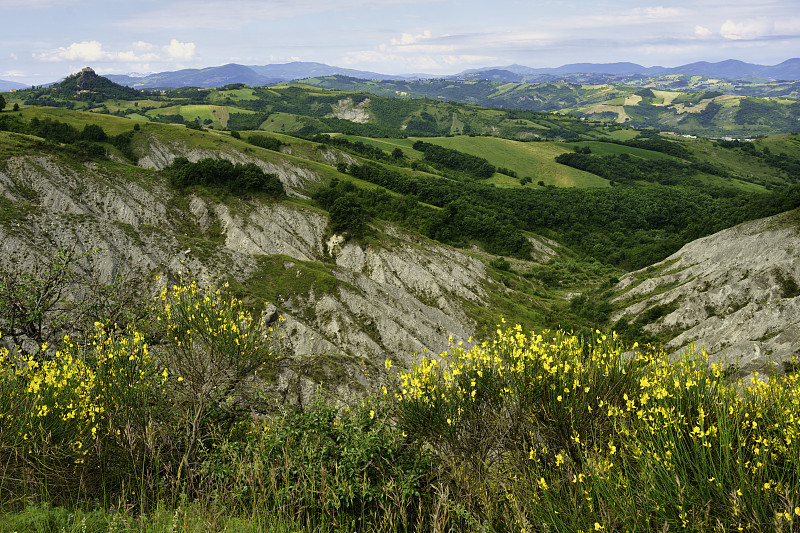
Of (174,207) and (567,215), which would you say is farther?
(567,215)

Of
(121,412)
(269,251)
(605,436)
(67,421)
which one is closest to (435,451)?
(605,436)

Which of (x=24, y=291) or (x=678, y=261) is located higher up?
(x=24, y=291)

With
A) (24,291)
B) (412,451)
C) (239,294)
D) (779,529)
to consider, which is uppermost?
(24,291)

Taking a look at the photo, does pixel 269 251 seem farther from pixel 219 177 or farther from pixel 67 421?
pixel 67 421

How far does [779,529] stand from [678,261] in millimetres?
102168

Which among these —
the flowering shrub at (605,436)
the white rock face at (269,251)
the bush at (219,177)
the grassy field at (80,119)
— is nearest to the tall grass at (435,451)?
the flowering shrub at (605,436)

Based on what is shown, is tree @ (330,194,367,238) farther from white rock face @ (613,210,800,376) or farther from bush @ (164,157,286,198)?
white rock face @ (613,210,800,376)

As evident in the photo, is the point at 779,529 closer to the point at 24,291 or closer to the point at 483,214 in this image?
the point at 24,291

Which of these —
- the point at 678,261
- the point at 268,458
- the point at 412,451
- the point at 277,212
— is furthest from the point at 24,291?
the point at 678,261

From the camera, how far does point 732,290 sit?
67000mm

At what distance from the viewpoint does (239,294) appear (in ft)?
150

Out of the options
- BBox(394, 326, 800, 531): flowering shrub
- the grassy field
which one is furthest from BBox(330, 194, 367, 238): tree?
the grassy field

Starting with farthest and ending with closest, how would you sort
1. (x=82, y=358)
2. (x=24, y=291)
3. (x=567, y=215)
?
(x=567, y=215)
(x=24, y=291)
(x=82, y=358)

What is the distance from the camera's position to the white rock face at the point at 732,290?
5216 cm
